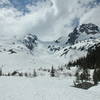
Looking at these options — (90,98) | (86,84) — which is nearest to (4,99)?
(90,98)

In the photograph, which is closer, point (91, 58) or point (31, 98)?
Result: point (31, 98)

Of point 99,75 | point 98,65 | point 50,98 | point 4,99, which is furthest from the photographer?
point 98,65

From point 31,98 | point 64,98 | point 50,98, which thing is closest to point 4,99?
point 31,98

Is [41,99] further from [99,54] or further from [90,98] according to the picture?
[99,54]

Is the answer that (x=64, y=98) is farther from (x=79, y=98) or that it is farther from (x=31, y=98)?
(x=31, y=98)

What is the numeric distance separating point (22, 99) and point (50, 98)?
10.4ft

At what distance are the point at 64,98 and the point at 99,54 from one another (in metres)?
122

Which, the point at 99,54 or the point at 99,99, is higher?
the point at 99,54

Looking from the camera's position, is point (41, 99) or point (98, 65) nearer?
point (41, 99)

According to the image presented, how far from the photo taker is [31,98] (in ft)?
69.7

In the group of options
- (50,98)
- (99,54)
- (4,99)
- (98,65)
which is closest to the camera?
(4,99)

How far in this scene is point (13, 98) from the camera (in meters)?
20.6

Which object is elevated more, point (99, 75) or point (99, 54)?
point (99, 54)

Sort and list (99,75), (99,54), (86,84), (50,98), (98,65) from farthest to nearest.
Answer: (99,54) < (98,65) < (99,75) < (86,84) < (50,98)
